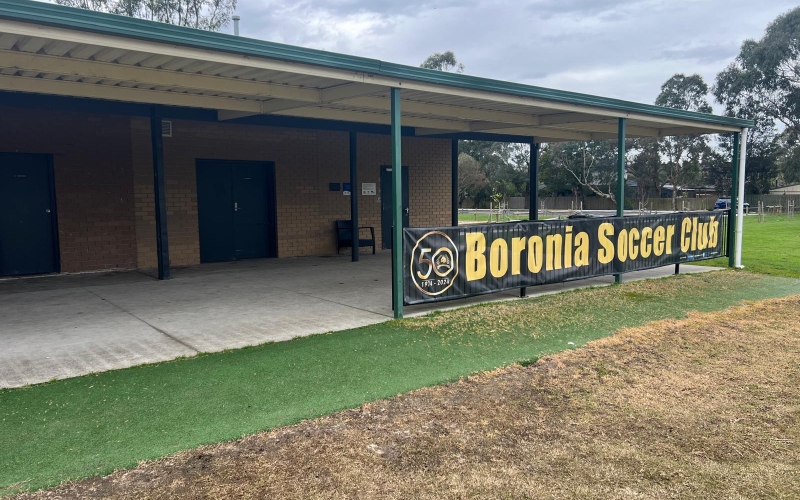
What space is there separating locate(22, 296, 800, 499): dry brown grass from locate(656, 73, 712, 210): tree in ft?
155

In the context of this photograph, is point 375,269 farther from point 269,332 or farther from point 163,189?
point 269,332

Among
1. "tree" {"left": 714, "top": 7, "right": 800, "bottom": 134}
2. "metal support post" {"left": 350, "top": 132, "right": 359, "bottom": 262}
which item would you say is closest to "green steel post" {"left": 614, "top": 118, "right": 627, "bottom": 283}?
"metal support post" {"left": 350, "top": 132, "right": 359, "bottom": 262}

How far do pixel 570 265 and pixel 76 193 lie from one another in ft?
28.4

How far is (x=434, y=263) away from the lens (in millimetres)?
7688

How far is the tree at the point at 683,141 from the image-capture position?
48938mm

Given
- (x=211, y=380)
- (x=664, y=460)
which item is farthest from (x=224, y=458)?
(x=664, y=460)

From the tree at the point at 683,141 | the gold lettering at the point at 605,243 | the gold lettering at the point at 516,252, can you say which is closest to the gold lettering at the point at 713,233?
the gold lettering at the point at 605,243

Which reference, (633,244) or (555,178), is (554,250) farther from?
(555,178)

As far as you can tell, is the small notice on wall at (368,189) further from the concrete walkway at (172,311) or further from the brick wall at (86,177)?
the brick wall at (86,177)

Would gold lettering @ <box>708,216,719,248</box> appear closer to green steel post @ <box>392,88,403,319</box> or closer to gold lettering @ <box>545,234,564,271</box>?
gold lettering @ <box>545,234,564,271</box>

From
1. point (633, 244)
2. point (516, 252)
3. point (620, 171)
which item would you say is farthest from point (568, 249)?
point (620, 171)

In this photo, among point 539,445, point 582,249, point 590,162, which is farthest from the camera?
point 590,162

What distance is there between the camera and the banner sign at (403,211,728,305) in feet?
25.0

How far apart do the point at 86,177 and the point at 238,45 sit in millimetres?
6568
